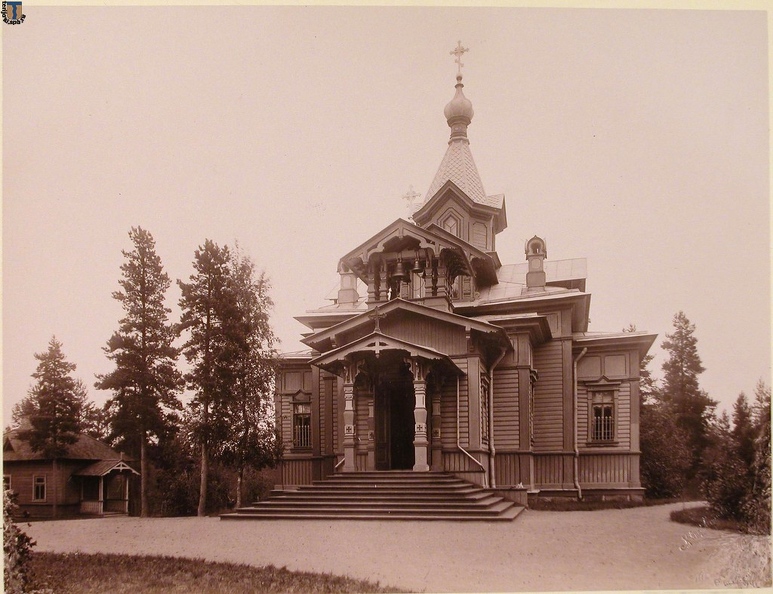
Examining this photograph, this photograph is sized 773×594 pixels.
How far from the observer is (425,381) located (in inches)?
715

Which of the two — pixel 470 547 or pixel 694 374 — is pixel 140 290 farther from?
pixel 694 374

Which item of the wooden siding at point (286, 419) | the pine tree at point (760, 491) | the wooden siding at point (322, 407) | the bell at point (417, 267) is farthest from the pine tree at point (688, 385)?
the wooden siding at point (286, 419)

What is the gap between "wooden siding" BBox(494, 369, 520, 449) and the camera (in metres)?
20.9

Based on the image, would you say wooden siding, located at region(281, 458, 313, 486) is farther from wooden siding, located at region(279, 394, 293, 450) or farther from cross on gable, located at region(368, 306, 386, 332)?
cross on gable, located at region(368, 306, 386, 332)

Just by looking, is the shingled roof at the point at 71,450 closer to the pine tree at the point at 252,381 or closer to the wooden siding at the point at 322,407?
the pine tree at the point at 252,381

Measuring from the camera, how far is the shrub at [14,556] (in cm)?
1113

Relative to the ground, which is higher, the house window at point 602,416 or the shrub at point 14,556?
the house window at point 602,416

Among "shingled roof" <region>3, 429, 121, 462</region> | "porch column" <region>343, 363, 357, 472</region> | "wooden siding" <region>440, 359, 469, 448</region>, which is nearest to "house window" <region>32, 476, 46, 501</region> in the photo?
"shingled roof" <region>3, 429, 121, 462</region>

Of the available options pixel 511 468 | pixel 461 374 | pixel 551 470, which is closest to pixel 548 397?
pixel 551 470

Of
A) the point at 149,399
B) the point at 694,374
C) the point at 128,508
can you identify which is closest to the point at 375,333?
the point at 149,399

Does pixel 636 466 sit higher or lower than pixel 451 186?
lower

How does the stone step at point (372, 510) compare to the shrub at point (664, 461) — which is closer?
the stone step at point (372, 510)

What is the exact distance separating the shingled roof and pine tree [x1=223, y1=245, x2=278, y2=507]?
11.6ft

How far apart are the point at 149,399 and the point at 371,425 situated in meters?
6.75
